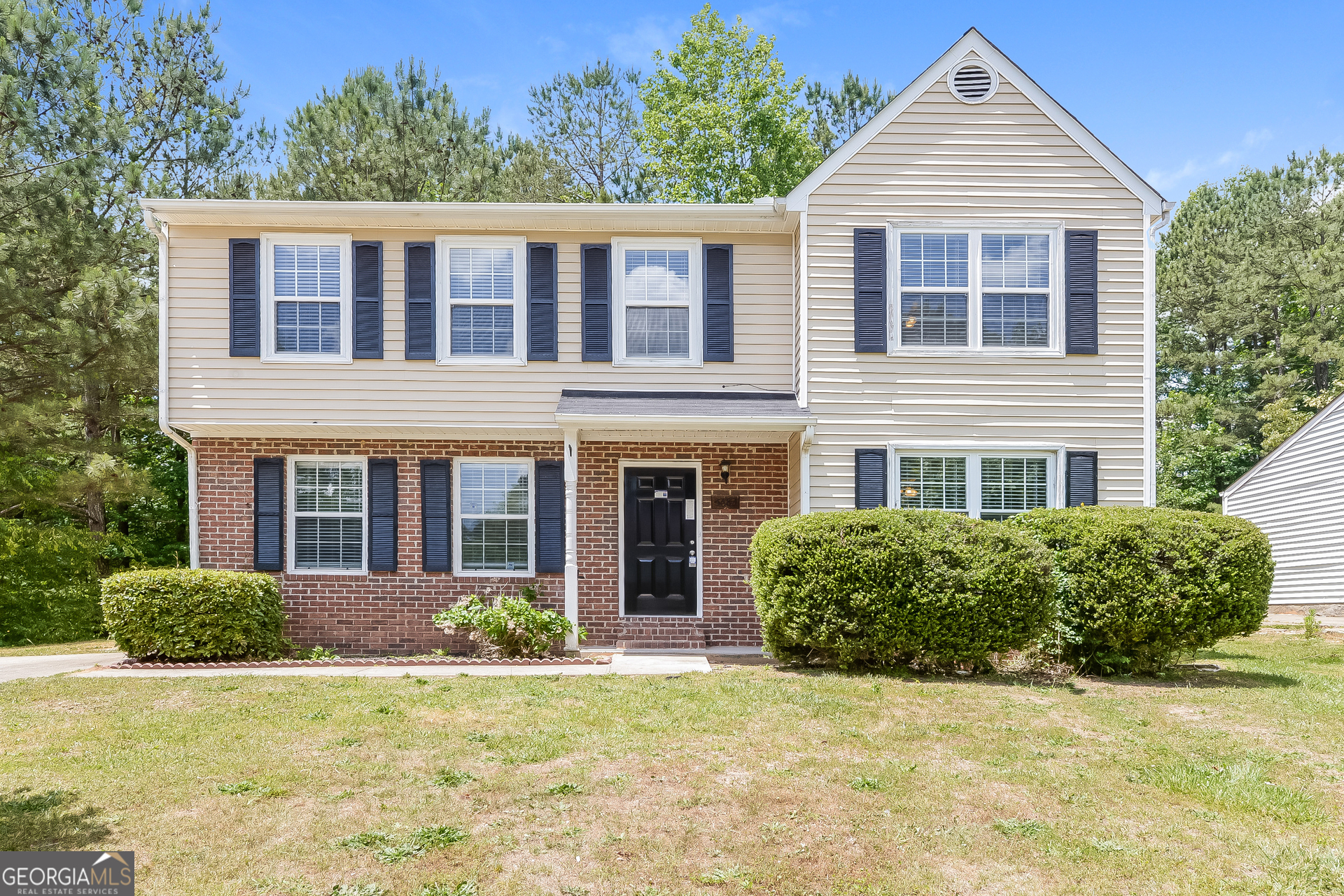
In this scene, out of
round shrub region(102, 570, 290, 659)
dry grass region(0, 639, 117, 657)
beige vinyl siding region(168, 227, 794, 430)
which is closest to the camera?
round shrub region(102, 570, 290, 659)

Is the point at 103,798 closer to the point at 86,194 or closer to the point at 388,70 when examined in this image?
the point at 86,194

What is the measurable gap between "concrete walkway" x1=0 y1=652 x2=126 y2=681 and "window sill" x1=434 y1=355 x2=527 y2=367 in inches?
185

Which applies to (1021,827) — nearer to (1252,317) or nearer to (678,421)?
(678,421)

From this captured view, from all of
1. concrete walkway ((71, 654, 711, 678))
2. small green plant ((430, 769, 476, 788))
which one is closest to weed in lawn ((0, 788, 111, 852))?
small green plant ((430, 769, 476, 788))

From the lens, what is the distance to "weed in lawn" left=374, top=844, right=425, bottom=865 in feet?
12.6

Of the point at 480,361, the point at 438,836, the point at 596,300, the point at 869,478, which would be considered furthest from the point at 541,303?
the point at 438,836

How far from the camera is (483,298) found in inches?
400

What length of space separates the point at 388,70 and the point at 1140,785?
887 inches

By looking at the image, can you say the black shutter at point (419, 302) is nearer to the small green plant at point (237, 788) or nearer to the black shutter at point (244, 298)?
the black shutter at point (244, 298)

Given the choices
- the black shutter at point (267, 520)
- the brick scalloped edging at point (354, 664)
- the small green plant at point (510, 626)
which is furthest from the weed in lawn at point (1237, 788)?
the black shutter at point (267, 520)

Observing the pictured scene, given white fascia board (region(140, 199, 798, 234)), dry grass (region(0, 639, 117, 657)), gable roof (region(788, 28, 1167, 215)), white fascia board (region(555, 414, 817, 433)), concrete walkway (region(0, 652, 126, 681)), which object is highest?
gable roof (region(788, 28, 1167, 215))

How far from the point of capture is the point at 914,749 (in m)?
5.43

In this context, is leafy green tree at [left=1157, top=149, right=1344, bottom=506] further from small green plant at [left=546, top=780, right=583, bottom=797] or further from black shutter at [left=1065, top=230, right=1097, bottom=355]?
small green plant at [left=546, top=780, right=583, bottom=797]

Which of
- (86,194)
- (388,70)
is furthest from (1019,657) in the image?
(388,70)
